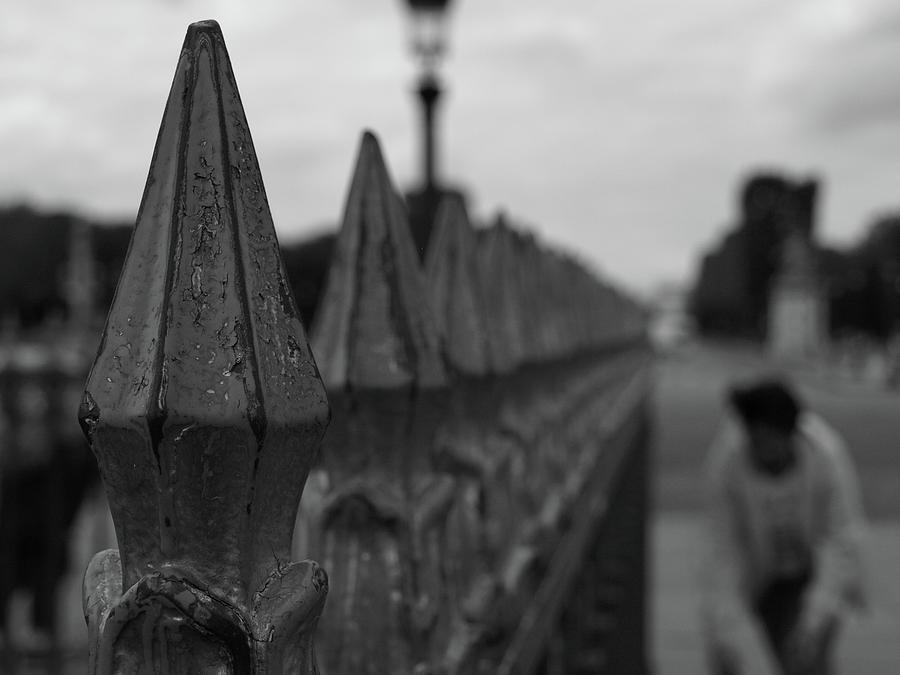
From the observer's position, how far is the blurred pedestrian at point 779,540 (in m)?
4.28

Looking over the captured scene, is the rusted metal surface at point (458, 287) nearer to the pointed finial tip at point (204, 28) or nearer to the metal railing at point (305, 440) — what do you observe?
the metal railing at point (305, 440)

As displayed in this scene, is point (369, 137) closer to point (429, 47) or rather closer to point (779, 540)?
point (779, 540)

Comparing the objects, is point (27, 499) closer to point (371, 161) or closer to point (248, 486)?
point (371, 161)

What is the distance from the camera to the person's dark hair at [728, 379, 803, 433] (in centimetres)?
421

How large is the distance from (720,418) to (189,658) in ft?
79.7

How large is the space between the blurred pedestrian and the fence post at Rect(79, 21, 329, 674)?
3.62 meters

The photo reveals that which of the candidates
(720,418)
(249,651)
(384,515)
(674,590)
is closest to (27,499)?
(384,515)

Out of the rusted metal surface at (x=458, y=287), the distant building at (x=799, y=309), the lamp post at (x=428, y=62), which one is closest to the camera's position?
the rusted metal surface at (x=458, y=287)

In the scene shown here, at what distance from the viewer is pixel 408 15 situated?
8945 mm

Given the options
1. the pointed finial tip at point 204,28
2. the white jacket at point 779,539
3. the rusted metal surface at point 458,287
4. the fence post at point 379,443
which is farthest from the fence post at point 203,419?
the white jacket at point 779,539

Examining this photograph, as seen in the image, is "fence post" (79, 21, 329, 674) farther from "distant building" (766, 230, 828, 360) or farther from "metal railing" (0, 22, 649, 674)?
"distant building" (766, 230, 828, 360)

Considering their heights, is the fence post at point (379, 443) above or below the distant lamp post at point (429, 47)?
below

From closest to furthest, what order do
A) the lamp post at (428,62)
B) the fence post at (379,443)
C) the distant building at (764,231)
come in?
the fence post at (379,443)
the lamp post at (428,62)
the distant building at (764,231)

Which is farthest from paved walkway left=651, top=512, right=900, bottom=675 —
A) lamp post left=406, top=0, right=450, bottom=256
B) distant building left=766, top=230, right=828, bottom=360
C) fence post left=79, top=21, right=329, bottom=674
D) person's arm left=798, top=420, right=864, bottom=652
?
distant building left=766, top=230, right=828, bottom=360
